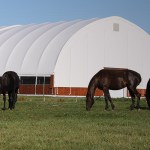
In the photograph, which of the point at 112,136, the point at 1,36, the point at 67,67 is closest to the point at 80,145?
the point at 112,136

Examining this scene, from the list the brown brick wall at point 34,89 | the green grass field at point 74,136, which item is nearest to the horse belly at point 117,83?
the green grass field at point 74,136

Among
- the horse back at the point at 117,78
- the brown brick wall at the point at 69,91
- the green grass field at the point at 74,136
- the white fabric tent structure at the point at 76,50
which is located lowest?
the brown brick wall at the point at 69,91

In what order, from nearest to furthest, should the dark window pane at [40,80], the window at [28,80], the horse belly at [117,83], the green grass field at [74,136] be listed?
1. the green grass field at [74,136]
2. the horse belly at [117,83]
3. the dark window pane at [40,80]
4. the window at [28,80]

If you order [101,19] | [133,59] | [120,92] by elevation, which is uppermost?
[101,19]

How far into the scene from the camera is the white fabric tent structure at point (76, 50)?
2347 inches

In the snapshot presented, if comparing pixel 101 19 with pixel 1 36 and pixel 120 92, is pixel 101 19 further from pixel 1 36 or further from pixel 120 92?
pixel 1 36

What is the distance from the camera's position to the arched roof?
195ft

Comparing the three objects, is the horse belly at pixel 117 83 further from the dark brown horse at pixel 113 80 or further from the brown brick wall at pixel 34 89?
the brown brick wall at pixel 34 89

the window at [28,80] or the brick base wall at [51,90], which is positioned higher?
the window at [28,80]

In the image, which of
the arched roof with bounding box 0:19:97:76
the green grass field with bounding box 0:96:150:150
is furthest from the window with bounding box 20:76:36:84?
the green grass field with bounding box 0:96:150:150

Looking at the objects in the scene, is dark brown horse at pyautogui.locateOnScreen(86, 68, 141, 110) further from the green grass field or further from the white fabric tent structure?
the white fabric tent structure

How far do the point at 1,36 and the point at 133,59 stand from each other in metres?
20.6

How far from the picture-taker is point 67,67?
5984cm

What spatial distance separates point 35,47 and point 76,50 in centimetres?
578
